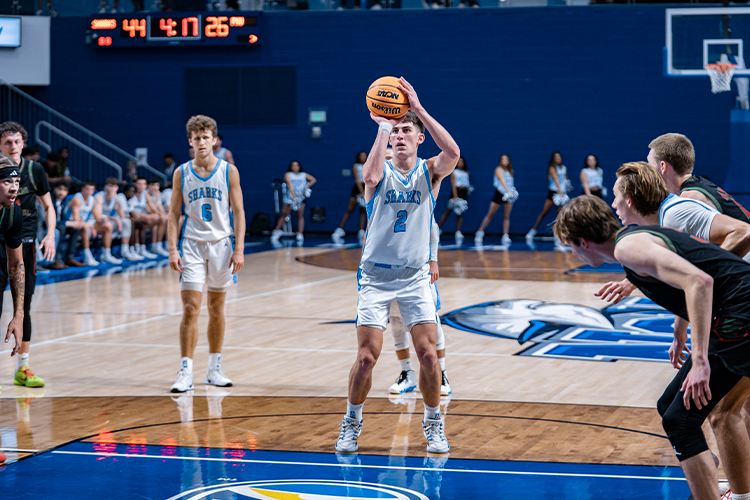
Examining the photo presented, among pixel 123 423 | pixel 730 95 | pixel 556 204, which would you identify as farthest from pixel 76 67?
pixel 123 423

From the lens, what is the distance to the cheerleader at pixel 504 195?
59.8ft

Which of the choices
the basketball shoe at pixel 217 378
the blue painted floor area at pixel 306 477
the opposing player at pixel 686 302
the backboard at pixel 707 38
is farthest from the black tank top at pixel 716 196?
the backboard at pixel 707 38

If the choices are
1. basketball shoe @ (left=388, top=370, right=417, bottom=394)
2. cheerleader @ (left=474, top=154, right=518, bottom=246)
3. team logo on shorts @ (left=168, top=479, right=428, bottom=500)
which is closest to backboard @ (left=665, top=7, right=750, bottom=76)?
cheerleader @ (left=474, top=154, right=518, bottom=246)

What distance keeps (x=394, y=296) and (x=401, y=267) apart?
0.16 meters

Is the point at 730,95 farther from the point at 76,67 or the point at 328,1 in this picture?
the point at 76,67

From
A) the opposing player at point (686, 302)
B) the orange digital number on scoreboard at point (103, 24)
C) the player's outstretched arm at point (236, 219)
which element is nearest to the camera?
the opposing player at point (686, 302)

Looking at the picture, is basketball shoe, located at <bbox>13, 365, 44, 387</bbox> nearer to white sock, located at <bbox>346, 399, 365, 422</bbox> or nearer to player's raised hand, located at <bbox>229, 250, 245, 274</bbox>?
player's raised hand, located at <bbox>229, 250, 245, 274</bbox>

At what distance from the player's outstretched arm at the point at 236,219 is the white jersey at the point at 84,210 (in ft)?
25.9

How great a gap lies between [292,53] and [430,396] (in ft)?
52.2

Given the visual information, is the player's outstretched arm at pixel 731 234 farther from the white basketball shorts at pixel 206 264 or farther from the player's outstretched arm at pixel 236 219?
the white basketball shorts at pixel 206 264

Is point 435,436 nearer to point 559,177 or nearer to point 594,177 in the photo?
point 594,177

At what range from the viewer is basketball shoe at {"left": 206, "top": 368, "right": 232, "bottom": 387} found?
257 inches

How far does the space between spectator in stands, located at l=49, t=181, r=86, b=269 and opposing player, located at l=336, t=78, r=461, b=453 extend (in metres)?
9.72

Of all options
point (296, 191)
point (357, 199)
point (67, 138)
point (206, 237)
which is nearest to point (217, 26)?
point (296, 191)
